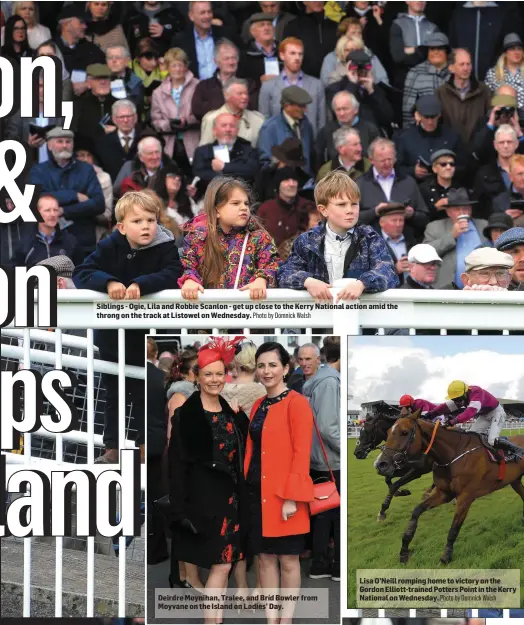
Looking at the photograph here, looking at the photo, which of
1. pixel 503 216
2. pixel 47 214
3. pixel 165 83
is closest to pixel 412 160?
pixel 503 216

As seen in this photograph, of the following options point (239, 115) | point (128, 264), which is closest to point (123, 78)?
point (239, 115)

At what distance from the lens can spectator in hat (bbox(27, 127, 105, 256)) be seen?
9906 mm

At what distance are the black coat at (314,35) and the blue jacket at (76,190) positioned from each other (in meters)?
2.22

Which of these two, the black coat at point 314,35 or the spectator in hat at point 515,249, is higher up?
the black coat at point 314,35

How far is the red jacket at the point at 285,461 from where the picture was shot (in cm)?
543

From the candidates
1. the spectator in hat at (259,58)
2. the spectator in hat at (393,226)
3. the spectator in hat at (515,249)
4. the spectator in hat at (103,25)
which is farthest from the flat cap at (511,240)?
the spectator in hat at (103,25)

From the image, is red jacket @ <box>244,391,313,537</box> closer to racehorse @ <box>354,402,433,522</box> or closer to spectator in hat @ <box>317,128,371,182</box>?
racehorse @ <box>354,402,433,522</box>

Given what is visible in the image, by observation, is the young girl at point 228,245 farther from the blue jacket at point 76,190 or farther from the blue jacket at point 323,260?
the blue jacket at point 76,190

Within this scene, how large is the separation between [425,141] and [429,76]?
2.72ft

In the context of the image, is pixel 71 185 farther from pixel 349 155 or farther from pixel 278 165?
pixel 349 155

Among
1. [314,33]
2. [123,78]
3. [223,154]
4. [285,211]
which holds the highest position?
[314,33]

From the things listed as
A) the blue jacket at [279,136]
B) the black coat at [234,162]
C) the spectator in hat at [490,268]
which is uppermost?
the blue jacket at [279,136]

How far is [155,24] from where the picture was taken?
11445 millimetres

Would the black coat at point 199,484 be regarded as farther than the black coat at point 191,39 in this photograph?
No
